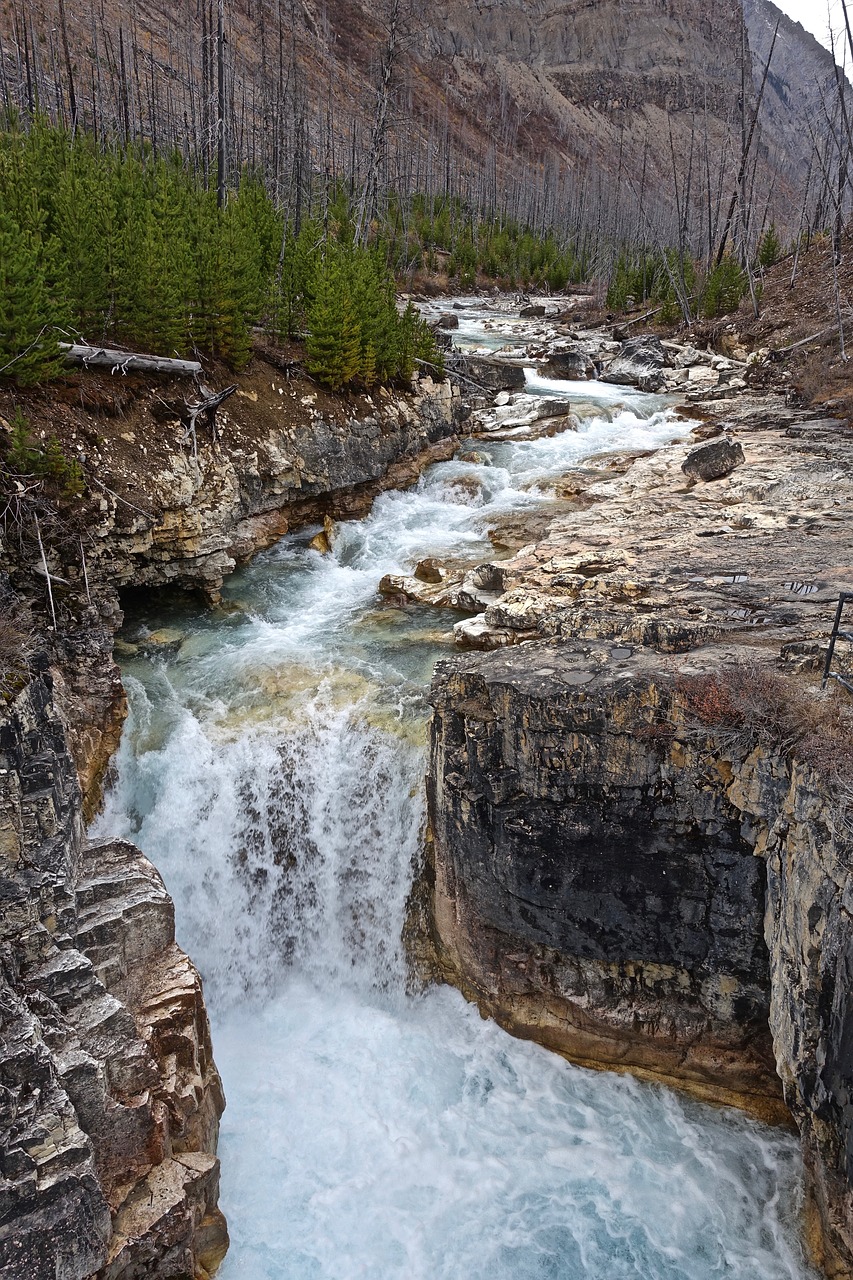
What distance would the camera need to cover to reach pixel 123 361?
16219mm

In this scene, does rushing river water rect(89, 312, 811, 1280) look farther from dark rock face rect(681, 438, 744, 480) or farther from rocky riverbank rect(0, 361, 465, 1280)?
dark rock face rect(681, 438, 744, 480)

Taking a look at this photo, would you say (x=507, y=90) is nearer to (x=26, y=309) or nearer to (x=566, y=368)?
(x=566, y=368)

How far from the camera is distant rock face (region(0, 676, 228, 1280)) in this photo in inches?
293

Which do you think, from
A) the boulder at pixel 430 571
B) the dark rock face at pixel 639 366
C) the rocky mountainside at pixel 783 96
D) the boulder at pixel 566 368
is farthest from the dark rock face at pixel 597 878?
the rocky mountainside at pixel 783 96

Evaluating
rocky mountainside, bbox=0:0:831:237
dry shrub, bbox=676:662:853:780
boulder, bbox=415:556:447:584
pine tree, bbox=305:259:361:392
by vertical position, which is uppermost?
rocky mountainside, bbox=0:0:831:237

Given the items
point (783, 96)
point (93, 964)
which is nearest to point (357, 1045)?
point (93, 964)

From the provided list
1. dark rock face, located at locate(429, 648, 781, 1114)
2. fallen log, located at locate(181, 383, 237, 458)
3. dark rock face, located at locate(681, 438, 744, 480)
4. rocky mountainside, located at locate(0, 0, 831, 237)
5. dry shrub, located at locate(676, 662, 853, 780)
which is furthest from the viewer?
rocky mountainside, located at locate(0, 0, 831, 237)

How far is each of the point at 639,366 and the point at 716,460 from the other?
56.8ft

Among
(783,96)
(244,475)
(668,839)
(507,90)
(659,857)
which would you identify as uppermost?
(783,96)

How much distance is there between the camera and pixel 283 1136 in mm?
10289

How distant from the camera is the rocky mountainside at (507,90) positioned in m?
70.0

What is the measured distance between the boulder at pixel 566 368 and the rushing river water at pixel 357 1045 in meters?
20.8

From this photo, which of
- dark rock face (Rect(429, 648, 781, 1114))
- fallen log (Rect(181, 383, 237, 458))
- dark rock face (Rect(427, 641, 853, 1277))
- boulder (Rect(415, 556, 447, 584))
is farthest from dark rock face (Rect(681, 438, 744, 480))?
fallen log (Rect(181, 383, 237, 458))

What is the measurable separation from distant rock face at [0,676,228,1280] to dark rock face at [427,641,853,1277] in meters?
4.17
